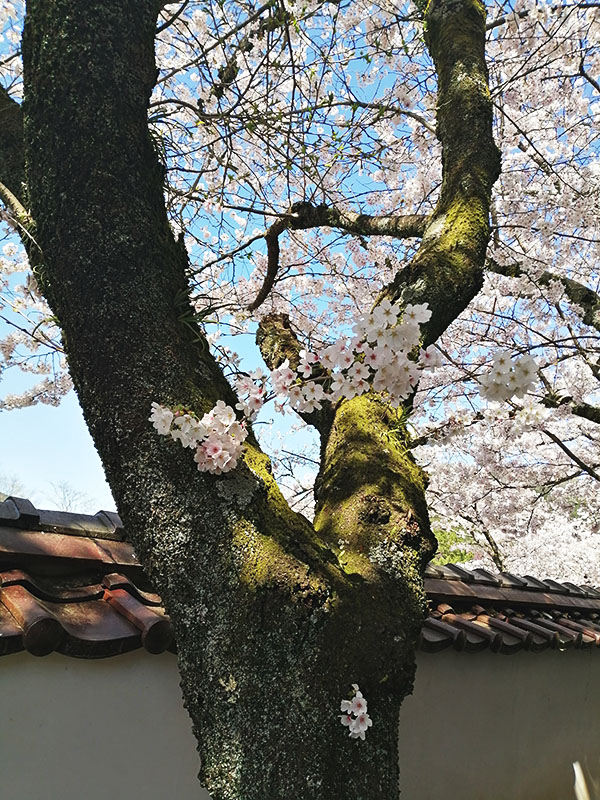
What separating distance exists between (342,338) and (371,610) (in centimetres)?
72

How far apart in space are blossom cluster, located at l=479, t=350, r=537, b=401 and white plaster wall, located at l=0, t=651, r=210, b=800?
4.28 feet

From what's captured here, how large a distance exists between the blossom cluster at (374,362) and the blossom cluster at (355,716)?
0.81 m

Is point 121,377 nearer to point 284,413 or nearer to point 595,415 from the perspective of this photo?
point 284,413

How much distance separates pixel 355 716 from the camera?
3.53 ft

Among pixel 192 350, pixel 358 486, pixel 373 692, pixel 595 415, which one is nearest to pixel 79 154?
pixel 192 350

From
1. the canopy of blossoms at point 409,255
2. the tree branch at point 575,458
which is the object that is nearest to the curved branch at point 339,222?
the canopy of blossoms at point 409,255

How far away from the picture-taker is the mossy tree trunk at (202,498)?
1065mm

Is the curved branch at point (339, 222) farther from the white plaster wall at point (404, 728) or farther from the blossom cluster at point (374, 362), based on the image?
the white plaster wall at point (404, 728)

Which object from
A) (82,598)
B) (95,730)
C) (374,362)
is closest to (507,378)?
(374,362)

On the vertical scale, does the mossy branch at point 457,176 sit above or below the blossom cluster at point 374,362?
above

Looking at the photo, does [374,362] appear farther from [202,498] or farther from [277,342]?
[277,342]

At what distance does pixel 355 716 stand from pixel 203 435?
2.01 ft

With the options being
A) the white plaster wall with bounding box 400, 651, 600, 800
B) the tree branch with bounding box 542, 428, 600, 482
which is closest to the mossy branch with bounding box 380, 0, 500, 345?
the white plaster wall with bounding box 400, 651, 600, 800

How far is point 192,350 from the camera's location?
4.66ft
